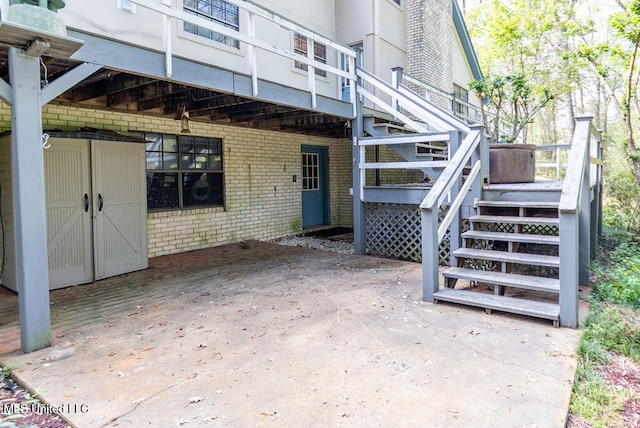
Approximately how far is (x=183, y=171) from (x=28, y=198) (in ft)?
14.0

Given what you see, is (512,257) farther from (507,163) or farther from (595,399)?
(507,163)

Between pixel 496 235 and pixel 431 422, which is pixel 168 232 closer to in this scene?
pixel 496 235

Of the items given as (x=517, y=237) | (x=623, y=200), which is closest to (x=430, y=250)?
(x=517, y=237)

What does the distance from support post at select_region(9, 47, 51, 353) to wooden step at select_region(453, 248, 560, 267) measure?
4.14 m

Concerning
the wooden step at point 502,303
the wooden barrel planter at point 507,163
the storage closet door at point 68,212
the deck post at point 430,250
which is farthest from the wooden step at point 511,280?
the storage closet door at point 68,212

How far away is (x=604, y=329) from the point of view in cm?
343

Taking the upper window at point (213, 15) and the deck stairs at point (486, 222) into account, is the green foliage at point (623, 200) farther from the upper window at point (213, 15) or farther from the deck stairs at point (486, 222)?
the upper window at point (213, 15)

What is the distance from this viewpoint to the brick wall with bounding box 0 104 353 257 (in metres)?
6.33

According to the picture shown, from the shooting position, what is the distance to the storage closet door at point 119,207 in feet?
17.4

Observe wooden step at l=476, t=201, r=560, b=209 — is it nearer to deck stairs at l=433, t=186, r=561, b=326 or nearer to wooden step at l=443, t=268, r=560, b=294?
deck stairs at l=433, t=186, r=561, b=326

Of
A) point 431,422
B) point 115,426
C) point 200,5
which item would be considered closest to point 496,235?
point 431,422

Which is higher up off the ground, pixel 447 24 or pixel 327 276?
pixel 447 24

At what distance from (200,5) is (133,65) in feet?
12.4

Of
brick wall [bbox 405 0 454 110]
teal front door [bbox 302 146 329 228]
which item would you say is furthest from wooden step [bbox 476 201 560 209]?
brick wall [bbox 405 0 454 110]
